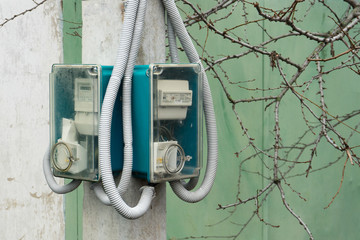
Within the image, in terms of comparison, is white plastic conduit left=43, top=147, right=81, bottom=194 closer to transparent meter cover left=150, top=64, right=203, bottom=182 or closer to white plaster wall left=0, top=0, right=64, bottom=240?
transparent meter cover left=150, top=64, right=203, bottom=182

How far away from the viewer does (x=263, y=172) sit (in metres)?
4.53

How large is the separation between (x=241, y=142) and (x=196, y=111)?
2.17 m

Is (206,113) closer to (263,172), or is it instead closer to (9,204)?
(263,172)

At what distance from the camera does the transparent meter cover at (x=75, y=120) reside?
2285mm

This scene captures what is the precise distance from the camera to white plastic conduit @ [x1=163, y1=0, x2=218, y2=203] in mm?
2430

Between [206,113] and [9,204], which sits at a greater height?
[206,113]

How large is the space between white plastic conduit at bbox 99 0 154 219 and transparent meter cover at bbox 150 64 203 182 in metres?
0.08

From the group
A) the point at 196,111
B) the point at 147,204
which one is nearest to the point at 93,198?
the point at 147,204

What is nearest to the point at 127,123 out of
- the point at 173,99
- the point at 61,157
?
the point at 173,99

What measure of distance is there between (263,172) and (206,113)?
6.77 feet

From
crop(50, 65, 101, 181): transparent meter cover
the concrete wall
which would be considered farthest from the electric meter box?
the concrete wall

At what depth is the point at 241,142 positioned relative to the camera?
4.55m

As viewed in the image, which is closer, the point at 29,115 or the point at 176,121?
the point at 176,121

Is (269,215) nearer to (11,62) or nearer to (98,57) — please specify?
(11,62)
